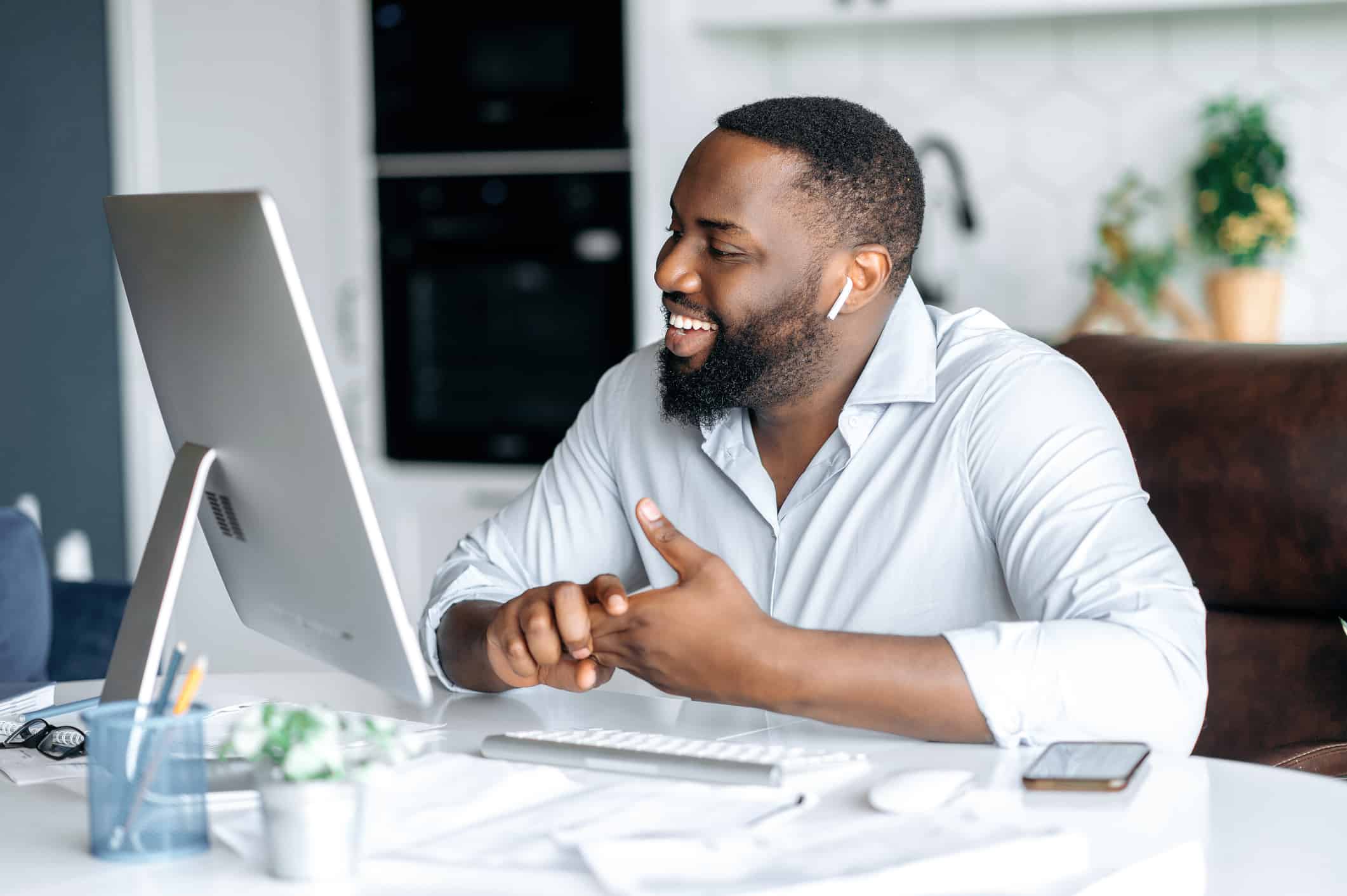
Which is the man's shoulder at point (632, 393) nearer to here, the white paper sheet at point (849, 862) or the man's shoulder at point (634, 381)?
the man's shoulder at point (634, 381)

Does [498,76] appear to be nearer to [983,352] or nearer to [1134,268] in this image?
[1134,268]

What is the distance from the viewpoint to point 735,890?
0.82 meters

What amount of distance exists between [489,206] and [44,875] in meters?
2.72

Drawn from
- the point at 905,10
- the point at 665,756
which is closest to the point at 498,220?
the point at 905,10

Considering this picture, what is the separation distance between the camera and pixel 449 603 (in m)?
1.58

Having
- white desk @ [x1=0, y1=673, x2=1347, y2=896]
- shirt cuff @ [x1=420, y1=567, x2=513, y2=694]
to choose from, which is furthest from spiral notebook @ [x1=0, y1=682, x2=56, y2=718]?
shirt cuff @ [x1=420, y1=567, x2=513, y2=694]

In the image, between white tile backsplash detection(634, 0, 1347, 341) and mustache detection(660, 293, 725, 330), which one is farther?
white tile backsplash detection(634, 0, 1347, 341)

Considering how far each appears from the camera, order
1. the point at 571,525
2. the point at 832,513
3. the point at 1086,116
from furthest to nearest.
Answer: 1. the point at 1086,116
2. the point at 571,525
3. the point at 832,513

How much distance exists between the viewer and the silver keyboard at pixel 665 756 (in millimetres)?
1025

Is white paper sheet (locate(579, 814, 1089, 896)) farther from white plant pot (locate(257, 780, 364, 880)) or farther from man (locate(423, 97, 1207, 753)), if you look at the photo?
man (locate(423, 97, 1207, 753))

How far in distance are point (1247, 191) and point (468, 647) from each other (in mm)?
2241

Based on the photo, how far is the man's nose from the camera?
5.07ft

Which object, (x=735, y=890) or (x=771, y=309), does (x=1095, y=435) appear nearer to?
(x=771, y=309)

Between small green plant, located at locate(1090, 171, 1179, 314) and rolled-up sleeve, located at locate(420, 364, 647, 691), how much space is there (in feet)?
5.71
